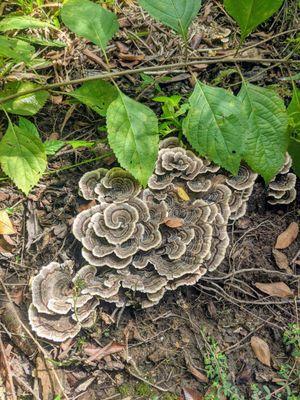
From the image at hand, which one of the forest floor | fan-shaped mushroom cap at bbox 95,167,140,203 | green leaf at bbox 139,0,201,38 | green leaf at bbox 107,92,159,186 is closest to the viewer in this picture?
green leaf at bbox 139,0,201,38

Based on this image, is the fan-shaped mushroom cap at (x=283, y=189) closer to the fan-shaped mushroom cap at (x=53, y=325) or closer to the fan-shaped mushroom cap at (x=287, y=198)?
the fan-shaped mushroom cap at (x=287, y=198)

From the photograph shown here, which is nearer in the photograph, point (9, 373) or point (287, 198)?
point (9, 373)

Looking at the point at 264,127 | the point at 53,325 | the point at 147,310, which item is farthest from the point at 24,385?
the point at 264,127

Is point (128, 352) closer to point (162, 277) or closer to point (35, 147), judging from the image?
point (162, 277)

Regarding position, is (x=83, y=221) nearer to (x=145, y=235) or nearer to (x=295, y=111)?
(x=145, y=235)

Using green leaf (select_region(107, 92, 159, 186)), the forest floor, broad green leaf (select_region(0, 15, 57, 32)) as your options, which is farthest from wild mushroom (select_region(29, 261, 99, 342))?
broad green leaf (select_region(0, 15, 57, 32))

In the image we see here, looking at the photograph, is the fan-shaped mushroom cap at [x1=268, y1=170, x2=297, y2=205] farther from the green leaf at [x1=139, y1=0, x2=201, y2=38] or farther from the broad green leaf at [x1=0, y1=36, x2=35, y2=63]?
the broad green leaf at [x1=0, y1=36, x2=35, y2=63]

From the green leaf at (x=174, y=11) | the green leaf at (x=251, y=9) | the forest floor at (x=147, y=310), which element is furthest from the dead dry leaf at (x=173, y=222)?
the green leaf at (x=251, y=9)
